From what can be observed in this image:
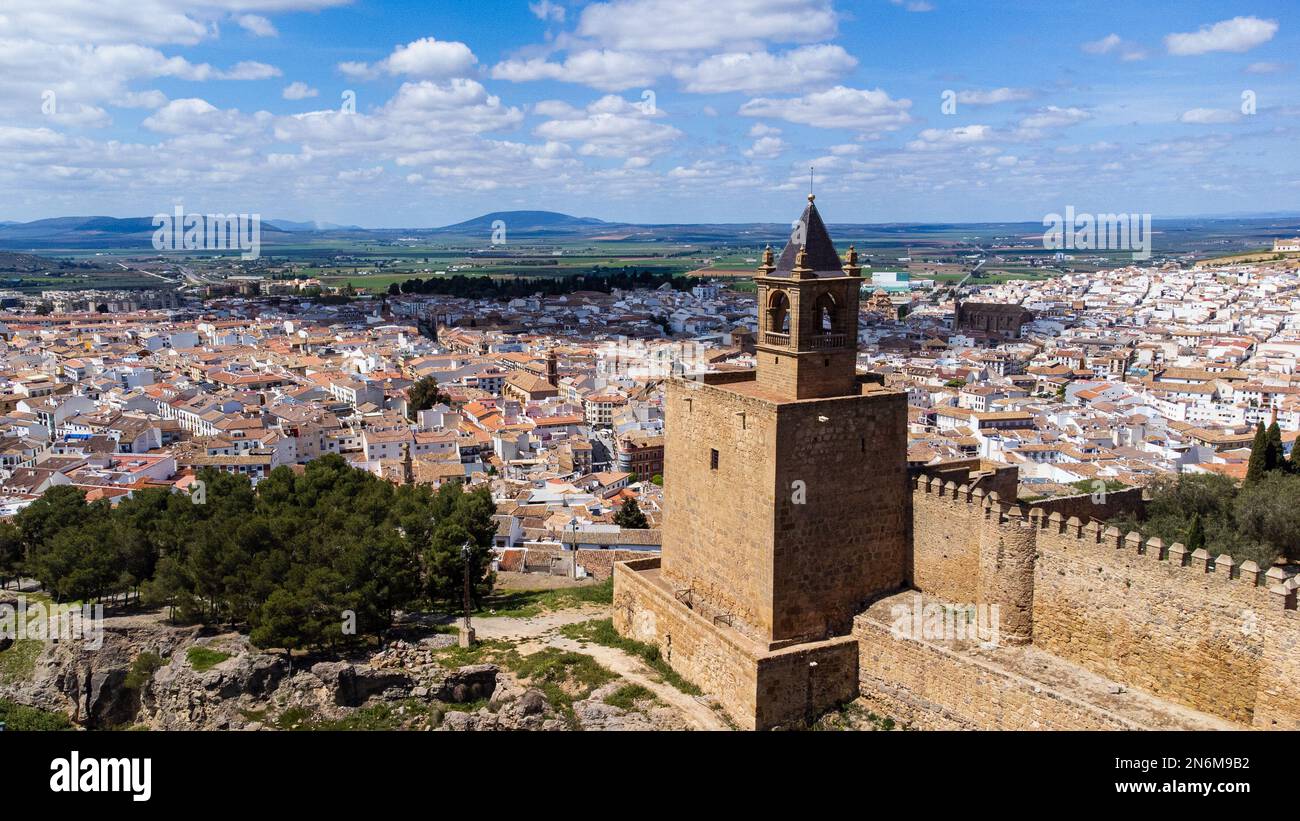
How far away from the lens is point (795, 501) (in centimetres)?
1395

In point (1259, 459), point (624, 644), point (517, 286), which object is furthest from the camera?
point (517, 286)

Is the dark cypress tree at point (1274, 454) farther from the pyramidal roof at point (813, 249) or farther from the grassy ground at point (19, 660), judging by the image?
the grassy ground at point (19, 660)

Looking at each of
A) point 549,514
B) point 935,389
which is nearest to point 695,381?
point 549,514

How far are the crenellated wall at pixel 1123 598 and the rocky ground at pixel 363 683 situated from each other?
438 centimetres

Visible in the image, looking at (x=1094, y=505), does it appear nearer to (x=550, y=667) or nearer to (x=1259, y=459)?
(x=550, y=667)

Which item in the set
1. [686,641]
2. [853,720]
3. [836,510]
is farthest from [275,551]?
[853,720]

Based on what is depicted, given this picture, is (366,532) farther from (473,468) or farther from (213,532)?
(473,468)

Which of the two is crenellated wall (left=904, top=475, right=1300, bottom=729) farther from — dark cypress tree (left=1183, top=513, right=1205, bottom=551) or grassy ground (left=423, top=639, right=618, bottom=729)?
dark cypress tree (left=1183, top=513, right=1205, bottom=551)

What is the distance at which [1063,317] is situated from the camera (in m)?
123

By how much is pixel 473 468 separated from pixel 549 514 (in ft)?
38.4

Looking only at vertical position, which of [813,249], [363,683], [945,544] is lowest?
[363,683]

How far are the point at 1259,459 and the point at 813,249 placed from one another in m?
19.3
